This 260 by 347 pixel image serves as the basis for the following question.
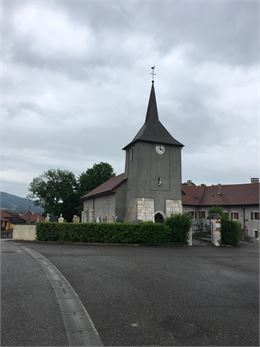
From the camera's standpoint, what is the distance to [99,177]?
64.9 meters

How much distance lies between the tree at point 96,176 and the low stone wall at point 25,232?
33.9 metres

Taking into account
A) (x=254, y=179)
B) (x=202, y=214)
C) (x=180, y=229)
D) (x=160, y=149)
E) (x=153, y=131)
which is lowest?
(x=180, y=229)

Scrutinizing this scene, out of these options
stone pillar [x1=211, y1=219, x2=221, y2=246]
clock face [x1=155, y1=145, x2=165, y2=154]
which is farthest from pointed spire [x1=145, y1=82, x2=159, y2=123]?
stone pillar [x1=211, y1=219, x2=221, y2=246]

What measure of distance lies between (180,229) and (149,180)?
11.3 m

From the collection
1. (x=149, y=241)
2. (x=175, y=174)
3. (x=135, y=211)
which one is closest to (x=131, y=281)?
(x=149, y=241)

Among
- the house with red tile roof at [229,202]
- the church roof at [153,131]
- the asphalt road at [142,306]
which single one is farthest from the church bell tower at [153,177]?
the asphalt road at [142,306]

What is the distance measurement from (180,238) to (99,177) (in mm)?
37497

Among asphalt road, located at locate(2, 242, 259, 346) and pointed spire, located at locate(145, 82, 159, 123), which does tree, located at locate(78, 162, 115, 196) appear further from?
asphalt road, located at locate(2, 242, 259, 346)

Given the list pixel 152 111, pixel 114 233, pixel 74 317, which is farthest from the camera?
pixel 152 111

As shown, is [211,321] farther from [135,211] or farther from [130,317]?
[135,211]

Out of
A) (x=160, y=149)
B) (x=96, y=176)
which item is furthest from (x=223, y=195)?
(x=96, y=176)

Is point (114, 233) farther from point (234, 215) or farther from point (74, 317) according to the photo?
point (234, 215)

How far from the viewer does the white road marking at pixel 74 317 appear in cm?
549

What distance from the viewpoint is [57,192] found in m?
71.1
